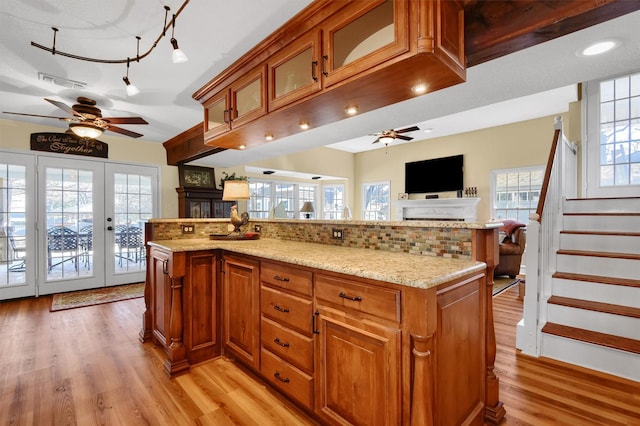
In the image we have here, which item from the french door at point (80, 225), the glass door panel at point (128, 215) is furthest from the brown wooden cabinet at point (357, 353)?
the french door at point (80, 225)

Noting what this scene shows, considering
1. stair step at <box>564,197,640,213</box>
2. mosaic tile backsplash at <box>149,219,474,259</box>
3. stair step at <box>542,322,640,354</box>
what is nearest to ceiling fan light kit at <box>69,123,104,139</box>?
mosaic tile backsplash at <box>149,219,474,259</box>

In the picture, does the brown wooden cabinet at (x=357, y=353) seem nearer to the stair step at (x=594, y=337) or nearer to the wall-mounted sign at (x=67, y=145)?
the stair step at (x=594, y=337)

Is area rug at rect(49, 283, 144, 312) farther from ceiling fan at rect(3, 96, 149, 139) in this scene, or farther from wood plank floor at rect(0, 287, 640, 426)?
ceiling fan at rect(3, 96, 149, 139)

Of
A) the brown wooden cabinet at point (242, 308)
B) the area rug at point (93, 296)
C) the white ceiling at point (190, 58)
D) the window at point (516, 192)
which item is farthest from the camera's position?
the window at point (516, 192)

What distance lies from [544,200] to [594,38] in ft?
4.45

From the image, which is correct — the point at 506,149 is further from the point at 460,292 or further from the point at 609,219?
the point at 460,292

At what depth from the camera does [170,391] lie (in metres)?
2.06

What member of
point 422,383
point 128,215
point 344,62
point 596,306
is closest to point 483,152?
point 596,306

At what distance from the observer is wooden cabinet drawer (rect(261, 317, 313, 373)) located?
5.59 feet

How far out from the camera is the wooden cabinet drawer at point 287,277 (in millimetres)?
1697

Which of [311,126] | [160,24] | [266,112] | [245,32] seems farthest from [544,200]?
[160,24]

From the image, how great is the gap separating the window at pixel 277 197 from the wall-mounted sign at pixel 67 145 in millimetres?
3055

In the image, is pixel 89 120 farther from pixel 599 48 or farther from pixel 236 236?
pixel 599 48

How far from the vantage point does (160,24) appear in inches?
85.8
